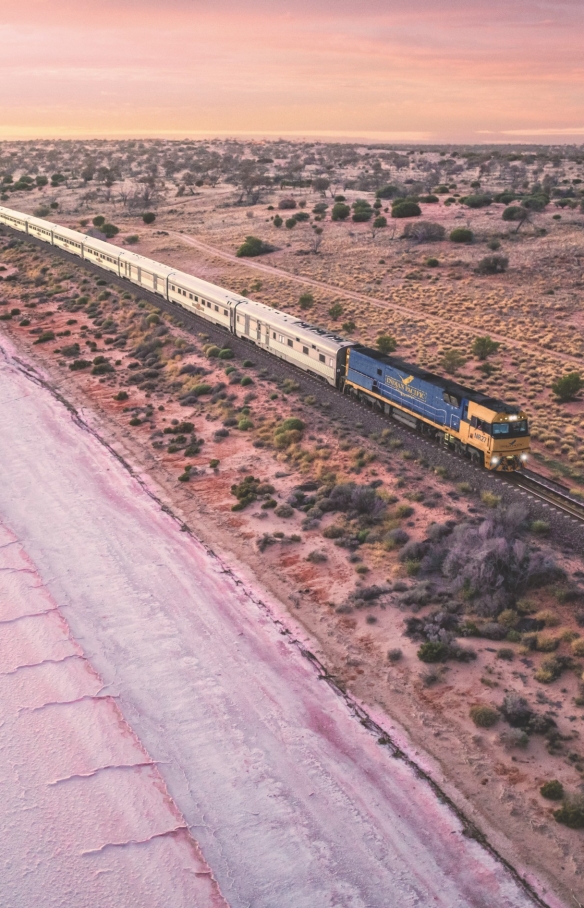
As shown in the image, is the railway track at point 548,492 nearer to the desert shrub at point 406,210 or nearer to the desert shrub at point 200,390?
the desert shrub at point 200,390

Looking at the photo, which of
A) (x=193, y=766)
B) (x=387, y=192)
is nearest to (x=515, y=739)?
(x=193, y=766)

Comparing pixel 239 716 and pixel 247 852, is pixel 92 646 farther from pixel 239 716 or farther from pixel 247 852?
pixel 247 852

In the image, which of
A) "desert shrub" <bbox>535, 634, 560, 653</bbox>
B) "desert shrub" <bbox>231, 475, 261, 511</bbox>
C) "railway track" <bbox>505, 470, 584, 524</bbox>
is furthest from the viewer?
"desert shrub" <bbox>231, 475, 261, 511</bbox>

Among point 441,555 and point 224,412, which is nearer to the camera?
point 441,555

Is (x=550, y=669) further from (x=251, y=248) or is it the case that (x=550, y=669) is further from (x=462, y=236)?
(x=251, y=248)

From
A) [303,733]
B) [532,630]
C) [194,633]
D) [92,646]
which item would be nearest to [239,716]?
[303,733]

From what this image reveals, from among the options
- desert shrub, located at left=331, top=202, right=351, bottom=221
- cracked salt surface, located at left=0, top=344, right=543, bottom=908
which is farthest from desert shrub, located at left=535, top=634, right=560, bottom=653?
desert shrub, located at left=331, top=202, right=351, bottom=221

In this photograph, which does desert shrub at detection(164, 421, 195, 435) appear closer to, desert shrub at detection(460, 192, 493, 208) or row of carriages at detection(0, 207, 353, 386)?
row of carriages at detection(0, 207, 353, 386)
